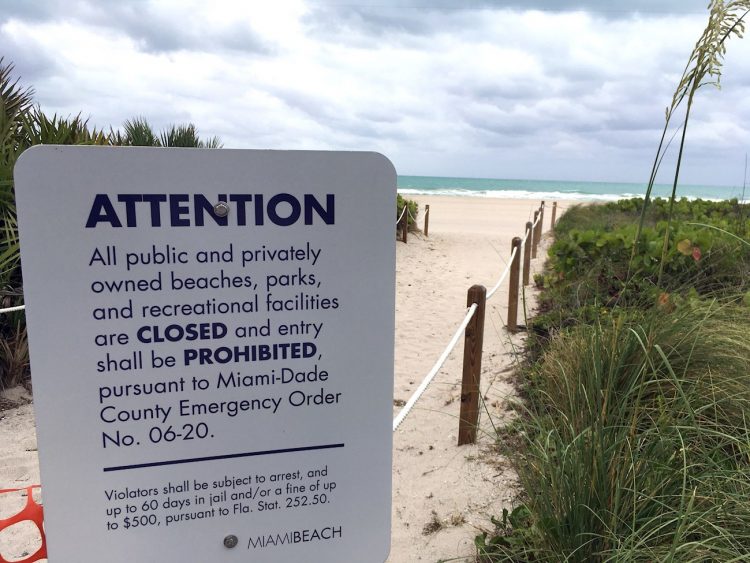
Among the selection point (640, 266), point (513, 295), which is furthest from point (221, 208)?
point (640, 266)

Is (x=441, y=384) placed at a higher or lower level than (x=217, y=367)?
lower

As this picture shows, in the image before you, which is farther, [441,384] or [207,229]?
[441,384]

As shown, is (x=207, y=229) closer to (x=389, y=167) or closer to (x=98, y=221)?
(x=98, y=221)

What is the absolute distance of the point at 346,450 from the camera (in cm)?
179

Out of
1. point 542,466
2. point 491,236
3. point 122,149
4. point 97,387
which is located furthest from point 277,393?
point 491,236

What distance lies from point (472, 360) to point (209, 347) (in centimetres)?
239

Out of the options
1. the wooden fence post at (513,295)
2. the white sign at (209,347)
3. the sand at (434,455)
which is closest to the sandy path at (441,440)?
the sand at (434,455)

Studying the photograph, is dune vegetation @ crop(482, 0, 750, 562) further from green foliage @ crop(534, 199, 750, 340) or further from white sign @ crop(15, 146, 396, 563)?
green foliage @ crop(534, 199, 750, 340)

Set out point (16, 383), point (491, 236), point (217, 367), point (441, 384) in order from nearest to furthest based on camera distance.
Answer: point (217, 367), point (16, 383), point (441, 384), point (491, 236)

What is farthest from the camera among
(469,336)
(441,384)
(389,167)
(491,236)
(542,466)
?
(491,236)

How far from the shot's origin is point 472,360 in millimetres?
3701

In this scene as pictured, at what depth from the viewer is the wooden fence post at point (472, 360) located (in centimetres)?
371

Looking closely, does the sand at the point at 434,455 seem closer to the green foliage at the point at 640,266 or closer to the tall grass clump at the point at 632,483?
the tall grass clump at the point at 632,483

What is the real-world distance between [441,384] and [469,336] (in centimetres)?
165
